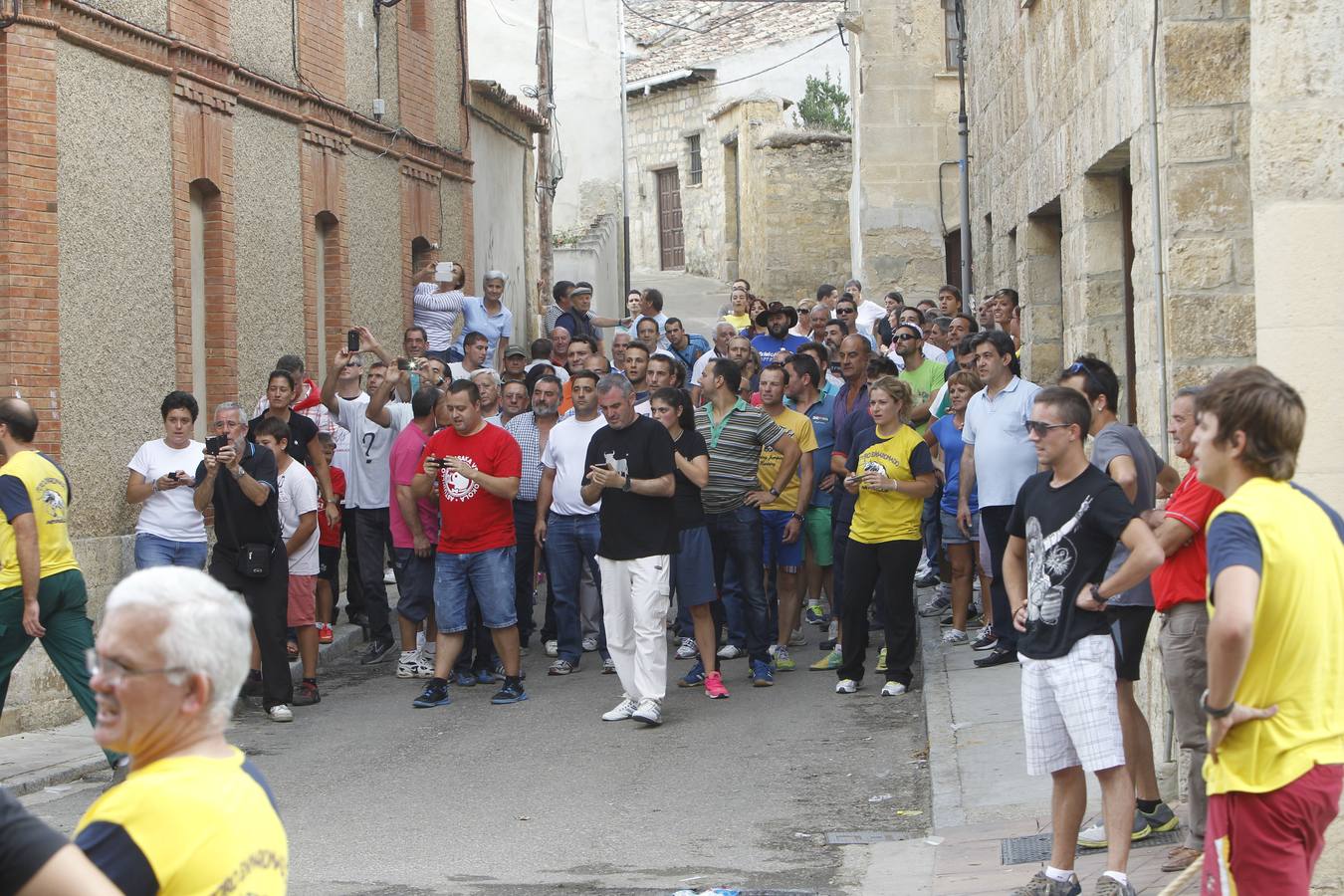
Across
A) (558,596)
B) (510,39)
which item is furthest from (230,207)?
(510,39)

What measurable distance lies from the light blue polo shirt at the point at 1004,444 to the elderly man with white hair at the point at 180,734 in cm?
805

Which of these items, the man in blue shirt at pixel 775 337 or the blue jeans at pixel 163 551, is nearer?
the blue jeans at pixel 163 551

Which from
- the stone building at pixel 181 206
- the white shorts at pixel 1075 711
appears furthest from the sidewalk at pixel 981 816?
the stone building at pixel 181 206

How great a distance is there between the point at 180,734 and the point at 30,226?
29.8ft

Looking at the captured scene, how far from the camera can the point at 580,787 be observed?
341 inches

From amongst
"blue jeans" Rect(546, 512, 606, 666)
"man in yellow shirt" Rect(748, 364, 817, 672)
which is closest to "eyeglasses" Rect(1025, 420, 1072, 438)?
"man in yellow shirt" Rect(748, 364, 817, 672)

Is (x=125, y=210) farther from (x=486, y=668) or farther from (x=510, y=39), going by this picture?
(x=510, y=39)

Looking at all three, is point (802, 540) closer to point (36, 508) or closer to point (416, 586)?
point (416, 586)

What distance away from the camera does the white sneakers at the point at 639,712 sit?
33.0 feet

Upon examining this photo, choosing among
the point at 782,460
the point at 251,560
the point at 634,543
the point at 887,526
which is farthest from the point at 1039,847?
the point at 251,560

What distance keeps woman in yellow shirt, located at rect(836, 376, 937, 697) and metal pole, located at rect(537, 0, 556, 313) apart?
16201 millimetres

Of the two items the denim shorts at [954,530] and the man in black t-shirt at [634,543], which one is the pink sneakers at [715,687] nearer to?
the man in black t-shirt at [634,543]

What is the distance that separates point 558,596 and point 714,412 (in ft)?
5.74

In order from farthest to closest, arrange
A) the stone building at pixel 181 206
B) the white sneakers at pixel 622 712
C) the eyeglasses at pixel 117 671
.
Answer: the stone building at pixel 181 206
the white sneakers at pixel 622 712
the eyeglasses at pixel 117 671
